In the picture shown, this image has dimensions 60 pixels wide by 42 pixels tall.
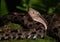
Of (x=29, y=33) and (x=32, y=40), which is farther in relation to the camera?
(x=29, y=33)

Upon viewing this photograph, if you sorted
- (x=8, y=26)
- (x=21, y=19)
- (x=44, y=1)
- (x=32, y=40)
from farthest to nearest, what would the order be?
(x=44, y=1) → (x=21, y=19) → (x=8, y=26) → (x=32, y=40)

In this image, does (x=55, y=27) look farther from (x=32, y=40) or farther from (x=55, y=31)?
(x=32, y=40)

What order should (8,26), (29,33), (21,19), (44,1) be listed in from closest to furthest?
(29,33), (8,26), (21,19), (44,1)

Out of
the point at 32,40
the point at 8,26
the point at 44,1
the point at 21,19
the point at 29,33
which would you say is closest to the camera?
the point at 32,40

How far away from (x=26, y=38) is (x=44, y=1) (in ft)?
7.82

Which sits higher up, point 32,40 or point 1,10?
point 1,10

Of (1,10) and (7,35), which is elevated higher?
(1,10)

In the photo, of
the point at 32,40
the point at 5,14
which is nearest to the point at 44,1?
the point at 5,14

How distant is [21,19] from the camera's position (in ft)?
25.8

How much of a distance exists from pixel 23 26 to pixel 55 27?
1006mm

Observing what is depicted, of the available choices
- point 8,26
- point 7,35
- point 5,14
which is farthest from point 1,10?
point 7,35

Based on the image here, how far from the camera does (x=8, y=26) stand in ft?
23.9

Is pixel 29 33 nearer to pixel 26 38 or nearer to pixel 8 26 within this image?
pixel 26 38

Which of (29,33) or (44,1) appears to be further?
(44,1)
